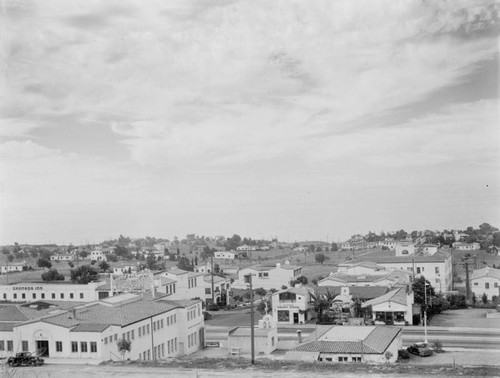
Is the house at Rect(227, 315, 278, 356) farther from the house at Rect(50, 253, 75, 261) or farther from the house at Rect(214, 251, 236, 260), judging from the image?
the house at Rect(50, 253, 75, 261)

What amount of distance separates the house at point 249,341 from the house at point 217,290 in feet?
72.9

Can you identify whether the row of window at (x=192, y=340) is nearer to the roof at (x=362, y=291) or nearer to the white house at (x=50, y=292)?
the roof at (x=362, y=291)

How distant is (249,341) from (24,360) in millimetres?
11463

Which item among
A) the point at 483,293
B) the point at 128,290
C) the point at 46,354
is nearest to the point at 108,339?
the point at 46,354

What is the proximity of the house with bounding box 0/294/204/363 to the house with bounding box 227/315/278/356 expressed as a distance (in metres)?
3.18

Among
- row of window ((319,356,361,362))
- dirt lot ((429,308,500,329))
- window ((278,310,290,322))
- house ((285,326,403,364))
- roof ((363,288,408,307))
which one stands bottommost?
dirt lot ((429,308,500,329))

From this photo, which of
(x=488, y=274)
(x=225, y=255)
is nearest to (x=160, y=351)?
(x=488, y=274)

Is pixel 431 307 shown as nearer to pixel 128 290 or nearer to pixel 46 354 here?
pixel 128 290

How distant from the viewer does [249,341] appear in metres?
32.3

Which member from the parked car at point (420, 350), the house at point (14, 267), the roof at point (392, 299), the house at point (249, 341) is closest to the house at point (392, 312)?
the roof at point (392, 299)

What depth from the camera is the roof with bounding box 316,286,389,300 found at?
47938mm

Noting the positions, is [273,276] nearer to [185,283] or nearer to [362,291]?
[185,283]

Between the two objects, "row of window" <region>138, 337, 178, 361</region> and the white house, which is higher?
the white house

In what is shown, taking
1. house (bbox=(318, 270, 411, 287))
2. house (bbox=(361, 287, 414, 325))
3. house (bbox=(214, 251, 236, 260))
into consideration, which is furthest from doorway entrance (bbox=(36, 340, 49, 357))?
house (bbox=(214, 251, 236, 260))
